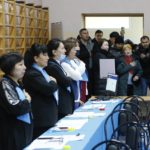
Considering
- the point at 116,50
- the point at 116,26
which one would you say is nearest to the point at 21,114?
the point at 116,50

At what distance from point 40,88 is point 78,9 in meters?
6.36

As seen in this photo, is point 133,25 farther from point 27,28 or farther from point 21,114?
point 21,114

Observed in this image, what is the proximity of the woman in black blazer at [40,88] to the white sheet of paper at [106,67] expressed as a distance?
3.49 meters

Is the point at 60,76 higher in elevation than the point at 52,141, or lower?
higher

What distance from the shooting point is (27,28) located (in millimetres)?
9094

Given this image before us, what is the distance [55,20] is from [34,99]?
20.6ft

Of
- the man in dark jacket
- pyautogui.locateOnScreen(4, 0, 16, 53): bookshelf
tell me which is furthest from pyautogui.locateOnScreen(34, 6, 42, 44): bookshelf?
pyautogui.locateOnScreen(4, 0, 16, 53): bookshelf

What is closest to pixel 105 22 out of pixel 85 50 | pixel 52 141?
pixel 85 50

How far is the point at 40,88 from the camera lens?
4660mm

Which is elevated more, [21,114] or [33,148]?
[21,114]

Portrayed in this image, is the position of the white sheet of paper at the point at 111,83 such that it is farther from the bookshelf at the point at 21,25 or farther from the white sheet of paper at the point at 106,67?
the bookshelf at the point at 21,25

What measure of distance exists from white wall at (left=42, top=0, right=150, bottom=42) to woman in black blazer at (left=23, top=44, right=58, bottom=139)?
19.9 feet

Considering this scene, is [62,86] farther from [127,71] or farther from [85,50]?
[85,50]

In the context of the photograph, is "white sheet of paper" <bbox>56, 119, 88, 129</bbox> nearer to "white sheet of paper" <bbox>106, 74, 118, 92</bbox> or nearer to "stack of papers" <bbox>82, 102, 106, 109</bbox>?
"stack of papers" <bbox>82, 102, 106, 109</bbox>
